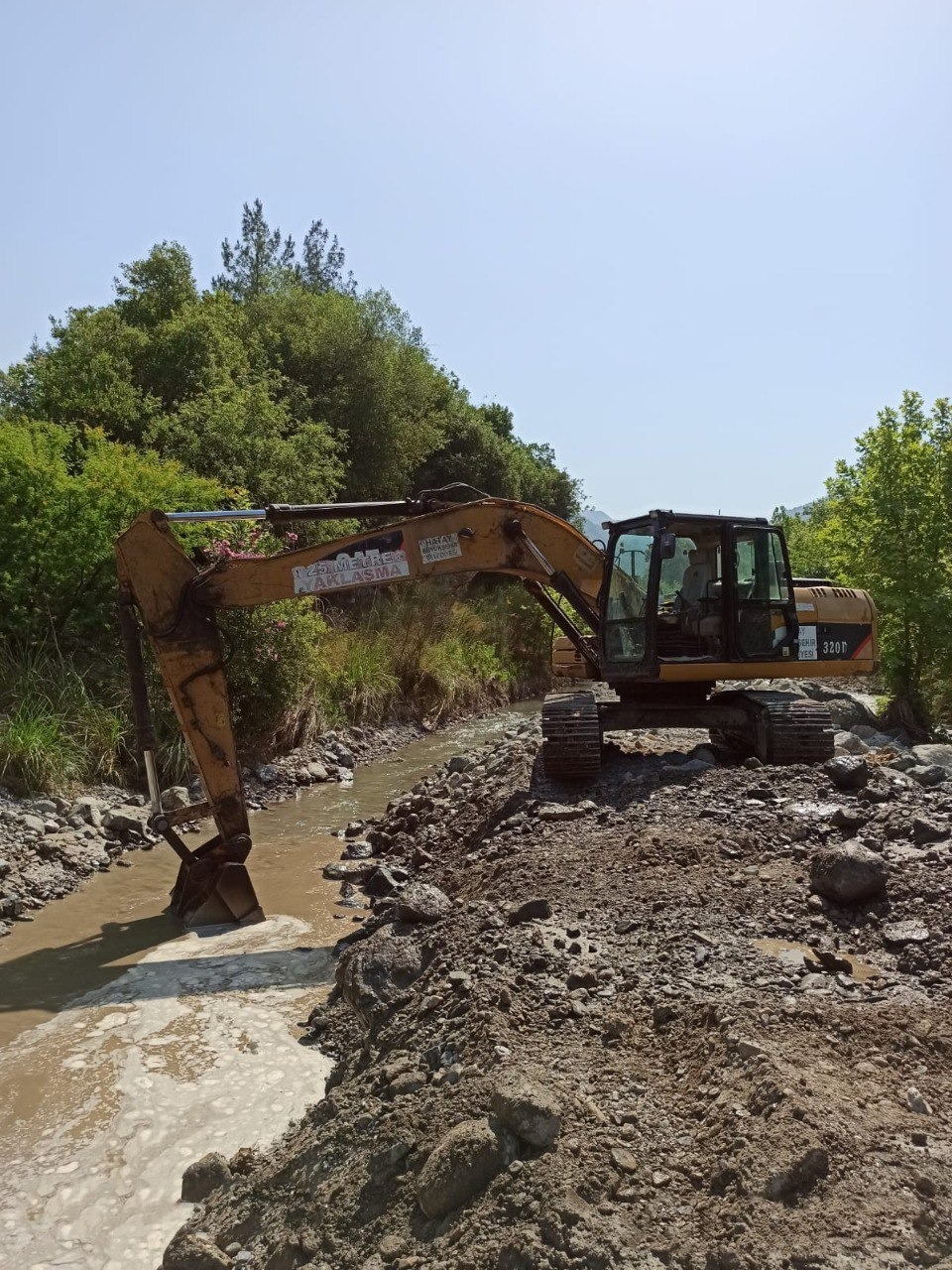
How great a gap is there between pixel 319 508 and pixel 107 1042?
12.5 feet

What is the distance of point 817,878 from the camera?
5371 millimetres

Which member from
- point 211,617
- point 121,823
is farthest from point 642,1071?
point 121,823

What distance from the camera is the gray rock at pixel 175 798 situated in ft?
33.2

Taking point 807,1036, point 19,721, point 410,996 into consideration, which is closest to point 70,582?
point 19,721

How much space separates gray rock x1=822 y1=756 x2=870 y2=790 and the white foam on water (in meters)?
3.86

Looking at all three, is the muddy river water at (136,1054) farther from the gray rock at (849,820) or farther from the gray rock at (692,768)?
the gray rock at (849,820)

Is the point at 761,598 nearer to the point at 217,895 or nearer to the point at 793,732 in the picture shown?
the point at 793,732

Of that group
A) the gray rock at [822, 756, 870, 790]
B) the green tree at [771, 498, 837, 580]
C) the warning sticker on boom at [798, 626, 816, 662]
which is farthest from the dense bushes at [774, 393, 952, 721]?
the gray rock at [822, 756, 870, 790]

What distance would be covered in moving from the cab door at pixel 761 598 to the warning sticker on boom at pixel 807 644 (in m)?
0.41

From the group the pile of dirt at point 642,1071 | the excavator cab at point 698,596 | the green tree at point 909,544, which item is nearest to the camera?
the pile of dirt at point 642,1071

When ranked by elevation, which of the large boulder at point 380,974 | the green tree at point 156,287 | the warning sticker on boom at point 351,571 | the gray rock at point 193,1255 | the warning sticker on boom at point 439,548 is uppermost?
the green tree at point 156,287

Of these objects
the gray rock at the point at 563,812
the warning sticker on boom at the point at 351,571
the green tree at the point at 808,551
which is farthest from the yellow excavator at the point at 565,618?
the green tree at the point at 808,551

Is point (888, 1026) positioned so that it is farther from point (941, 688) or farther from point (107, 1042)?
point (941, 688)

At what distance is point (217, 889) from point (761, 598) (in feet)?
17.1
